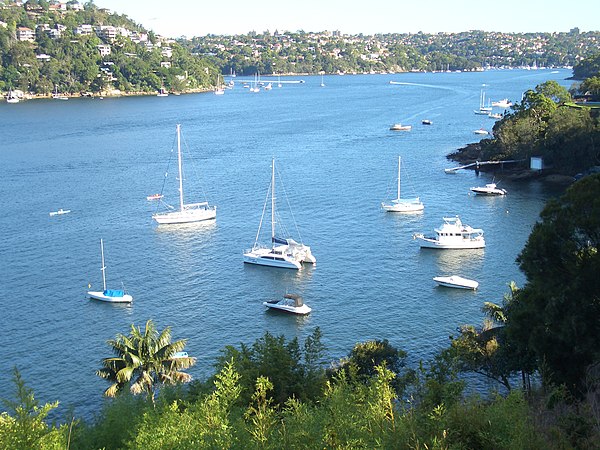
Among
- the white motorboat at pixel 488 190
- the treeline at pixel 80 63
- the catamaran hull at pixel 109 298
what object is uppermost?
the treeline at pixel 80 63

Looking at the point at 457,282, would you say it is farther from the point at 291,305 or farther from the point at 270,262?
the point at 270,262

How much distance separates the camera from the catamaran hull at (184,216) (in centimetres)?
4284

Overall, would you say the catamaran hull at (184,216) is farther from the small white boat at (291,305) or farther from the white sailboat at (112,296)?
the small white boat at (291,305)

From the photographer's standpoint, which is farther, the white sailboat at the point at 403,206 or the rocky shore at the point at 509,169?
the rocky shore at the point at 509,169

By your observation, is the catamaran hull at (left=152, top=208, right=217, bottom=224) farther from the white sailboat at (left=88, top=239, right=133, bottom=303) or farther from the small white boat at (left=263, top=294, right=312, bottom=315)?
the small white boat at (left=263, top=294, right=312, bottom=315)

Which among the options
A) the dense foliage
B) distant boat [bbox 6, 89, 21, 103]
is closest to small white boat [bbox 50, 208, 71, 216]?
the dense foliage

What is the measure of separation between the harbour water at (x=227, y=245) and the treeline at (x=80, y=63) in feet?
169

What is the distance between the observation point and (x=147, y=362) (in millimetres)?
18328

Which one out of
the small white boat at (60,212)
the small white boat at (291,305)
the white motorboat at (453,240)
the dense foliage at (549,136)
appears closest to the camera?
the small white boat at (291,305)

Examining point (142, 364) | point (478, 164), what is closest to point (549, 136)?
point (478, 164)

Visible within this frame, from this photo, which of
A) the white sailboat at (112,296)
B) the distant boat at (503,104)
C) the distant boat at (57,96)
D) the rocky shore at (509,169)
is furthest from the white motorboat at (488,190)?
the distant boat at (57,96)

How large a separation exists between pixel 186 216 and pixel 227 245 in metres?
5.92

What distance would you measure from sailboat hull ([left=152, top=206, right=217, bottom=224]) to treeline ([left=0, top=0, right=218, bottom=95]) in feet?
317

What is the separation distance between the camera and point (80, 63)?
135250 mm
